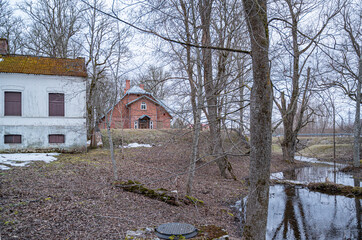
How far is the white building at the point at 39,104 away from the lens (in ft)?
53.3

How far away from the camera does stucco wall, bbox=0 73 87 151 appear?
16.2 metres

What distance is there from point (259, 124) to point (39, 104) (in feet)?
55.2

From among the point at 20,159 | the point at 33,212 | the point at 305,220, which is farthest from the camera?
the point at 20,159

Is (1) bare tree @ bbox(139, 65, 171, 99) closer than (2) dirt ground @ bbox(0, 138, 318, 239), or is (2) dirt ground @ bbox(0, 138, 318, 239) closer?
(2) dirt ground @ bbox(0, 138, 318, 239)

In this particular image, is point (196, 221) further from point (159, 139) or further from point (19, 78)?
point (159, 139)

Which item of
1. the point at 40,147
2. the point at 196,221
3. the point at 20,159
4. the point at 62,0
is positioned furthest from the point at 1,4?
the point at 196,221

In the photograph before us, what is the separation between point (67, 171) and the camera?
10523 mm

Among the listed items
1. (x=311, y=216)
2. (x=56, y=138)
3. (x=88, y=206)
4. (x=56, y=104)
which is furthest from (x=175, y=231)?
(x=56, y=104)

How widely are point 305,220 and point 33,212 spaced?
7099 millimetres

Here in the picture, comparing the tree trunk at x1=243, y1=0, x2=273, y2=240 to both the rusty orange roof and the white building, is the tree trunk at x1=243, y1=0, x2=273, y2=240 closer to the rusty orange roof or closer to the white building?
the white building

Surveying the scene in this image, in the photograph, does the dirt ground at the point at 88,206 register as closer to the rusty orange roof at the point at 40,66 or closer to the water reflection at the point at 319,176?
the water reflection at the point at 319,176

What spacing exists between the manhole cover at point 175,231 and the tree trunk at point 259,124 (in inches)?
50.8

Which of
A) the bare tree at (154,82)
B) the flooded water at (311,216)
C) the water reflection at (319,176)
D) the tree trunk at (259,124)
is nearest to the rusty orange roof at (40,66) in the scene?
the bare tree at (154,82)

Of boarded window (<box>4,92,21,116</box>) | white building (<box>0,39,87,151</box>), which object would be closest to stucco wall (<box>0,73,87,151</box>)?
white building (<box>0,39,87,151</box>)
